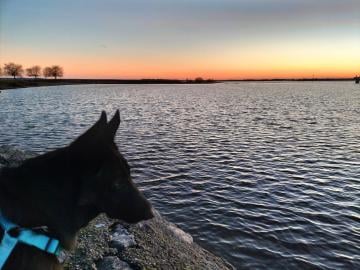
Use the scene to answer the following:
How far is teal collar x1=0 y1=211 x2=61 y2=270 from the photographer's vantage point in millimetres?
3197

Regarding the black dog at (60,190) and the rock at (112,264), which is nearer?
the black dog at (60,190)

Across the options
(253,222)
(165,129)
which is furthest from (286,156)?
(165,129)

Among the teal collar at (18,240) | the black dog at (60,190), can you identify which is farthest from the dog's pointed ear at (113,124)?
the teal collar at (18,240)

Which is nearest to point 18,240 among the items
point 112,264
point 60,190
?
point 60,190

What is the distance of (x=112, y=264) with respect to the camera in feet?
24.2

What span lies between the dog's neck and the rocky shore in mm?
4188

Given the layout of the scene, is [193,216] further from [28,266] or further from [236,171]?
[28,266]

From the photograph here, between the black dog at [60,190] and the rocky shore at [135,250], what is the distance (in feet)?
13.6

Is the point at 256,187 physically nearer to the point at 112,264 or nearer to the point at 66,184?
the point at 112,264

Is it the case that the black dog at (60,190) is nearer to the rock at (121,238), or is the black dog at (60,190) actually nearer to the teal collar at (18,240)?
the teal collar at (18,240)

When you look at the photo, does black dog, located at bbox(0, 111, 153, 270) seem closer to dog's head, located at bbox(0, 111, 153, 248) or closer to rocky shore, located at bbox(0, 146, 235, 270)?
dog's head, located at bbox(0, 111, 153, 248)

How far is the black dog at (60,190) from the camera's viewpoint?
11.0ft

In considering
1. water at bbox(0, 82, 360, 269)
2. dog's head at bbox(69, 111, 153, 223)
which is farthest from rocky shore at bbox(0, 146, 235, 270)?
dog's head at bbox(69, 111, 153, 223)

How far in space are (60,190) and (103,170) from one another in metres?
0.46
